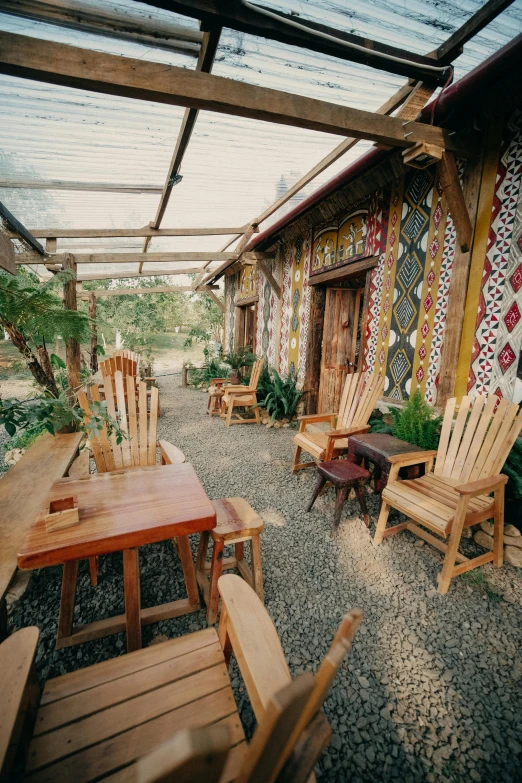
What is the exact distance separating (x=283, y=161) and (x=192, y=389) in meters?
6.61

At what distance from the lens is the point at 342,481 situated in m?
2.60

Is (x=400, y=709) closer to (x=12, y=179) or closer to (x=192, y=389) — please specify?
(x=12, y=179)

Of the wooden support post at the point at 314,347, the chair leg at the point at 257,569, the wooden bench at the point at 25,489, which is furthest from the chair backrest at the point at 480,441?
the wooden support post at the point at 314,347

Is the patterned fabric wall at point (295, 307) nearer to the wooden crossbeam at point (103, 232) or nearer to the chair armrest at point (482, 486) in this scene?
the wooden crossbeam at point (103, 232)

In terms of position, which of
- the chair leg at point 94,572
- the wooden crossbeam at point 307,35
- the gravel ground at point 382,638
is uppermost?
the wooden crossbeam at point 307,35

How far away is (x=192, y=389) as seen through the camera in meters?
9.30

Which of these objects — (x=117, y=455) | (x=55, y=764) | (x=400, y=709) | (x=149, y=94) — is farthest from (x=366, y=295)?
(x=55, y=764)

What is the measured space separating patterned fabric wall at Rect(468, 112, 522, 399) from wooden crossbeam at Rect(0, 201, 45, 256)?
4.91m

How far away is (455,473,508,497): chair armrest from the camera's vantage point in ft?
6.48

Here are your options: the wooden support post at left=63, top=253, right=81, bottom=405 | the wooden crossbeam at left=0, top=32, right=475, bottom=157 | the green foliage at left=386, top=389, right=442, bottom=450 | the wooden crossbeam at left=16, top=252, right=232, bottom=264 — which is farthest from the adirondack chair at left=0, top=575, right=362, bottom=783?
the wooden crossbeam at left=16, top=252, right=232, bottom=264

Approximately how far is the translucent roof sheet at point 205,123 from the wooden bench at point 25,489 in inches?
101

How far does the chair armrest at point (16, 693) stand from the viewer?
0.70m

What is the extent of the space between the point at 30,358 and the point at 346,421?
3008 mm

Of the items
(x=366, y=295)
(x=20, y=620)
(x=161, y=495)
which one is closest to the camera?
(x=161, y=495)
